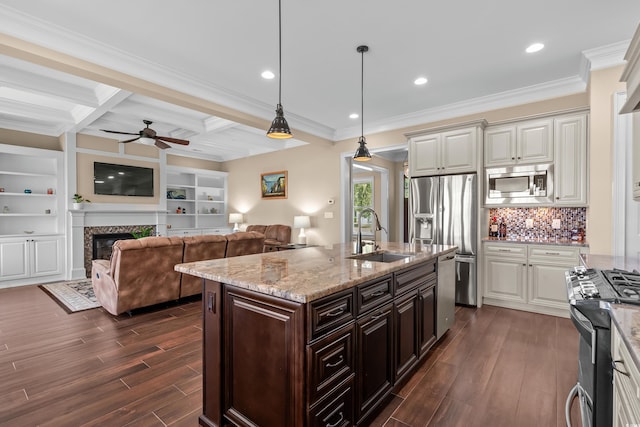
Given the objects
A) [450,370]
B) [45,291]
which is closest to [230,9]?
[450,370]

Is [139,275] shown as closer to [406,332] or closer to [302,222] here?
[406,332]

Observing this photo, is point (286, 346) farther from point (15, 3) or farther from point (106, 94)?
point (106, 94)

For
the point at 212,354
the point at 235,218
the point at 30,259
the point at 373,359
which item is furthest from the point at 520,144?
the point at 30,259

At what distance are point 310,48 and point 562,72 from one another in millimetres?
2964

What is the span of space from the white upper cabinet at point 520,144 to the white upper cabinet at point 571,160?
3.8 inches

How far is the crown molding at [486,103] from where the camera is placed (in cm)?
382

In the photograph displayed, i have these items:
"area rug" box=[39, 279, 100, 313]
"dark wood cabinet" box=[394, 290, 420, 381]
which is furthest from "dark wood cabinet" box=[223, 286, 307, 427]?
"area rug" box=[39, 279, 100, 313]

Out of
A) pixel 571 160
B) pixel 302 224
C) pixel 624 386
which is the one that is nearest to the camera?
pixel 624 386

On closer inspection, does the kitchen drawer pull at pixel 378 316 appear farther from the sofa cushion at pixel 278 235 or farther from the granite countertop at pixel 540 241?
the sofa cushion at pixel 278 235

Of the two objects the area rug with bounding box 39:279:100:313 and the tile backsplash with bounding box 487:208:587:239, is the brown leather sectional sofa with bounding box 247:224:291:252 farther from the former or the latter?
the tile backsplash with bounding box 487:208:587:239

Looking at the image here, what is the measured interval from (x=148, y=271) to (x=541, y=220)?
513 centimetres

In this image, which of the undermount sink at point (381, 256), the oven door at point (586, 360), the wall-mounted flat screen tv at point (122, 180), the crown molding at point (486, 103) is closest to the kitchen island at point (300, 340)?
the undermount sink at point (381, 256)

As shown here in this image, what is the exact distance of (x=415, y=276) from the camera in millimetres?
2428

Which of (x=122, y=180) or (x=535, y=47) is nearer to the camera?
(x=535, y=47)
